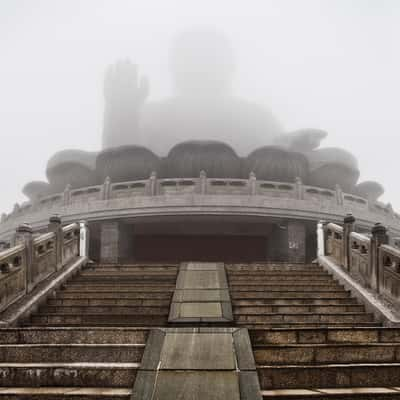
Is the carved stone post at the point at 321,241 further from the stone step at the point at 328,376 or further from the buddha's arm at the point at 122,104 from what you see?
the buddha's arm at the point at 122,104

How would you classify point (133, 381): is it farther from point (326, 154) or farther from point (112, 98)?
point (112, 98)

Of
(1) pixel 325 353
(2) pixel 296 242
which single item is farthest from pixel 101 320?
(2) pixel 296 242

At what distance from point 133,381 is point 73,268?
5.98 meters

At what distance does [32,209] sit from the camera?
Answer: 66.0 ft

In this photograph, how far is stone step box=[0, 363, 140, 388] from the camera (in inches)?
182

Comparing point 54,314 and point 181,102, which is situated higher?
point 181,102

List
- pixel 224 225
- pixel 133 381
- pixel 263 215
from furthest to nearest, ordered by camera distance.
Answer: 1. pixel 224 225
2. pixel 263 215
3. pixel 133 381

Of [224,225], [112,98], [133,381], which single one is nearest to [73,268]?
[133,381]

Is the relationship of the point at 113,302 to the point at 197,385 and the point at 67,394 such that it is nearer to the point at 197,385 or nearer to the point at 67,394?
the point at 67,394

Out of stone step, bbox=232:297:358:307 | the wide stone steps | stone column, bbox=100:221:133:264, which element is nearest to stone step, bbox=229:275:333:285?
stone step, bbox=232:297:358:307

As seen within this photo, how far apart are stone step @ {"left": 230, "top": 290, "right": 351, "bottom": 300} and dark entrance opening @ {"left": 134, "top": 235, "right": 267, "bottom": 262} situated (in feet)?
39.8

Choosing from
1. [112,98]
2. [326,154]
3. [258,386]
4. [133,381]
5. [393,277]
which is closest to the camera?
[258,386]

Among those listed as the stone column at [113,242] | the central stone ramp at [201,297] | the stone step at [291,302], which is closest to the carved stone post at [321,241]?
the central stone ramp at [201,297]

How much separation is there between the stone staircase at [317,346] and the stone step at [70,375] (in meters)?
1.28
